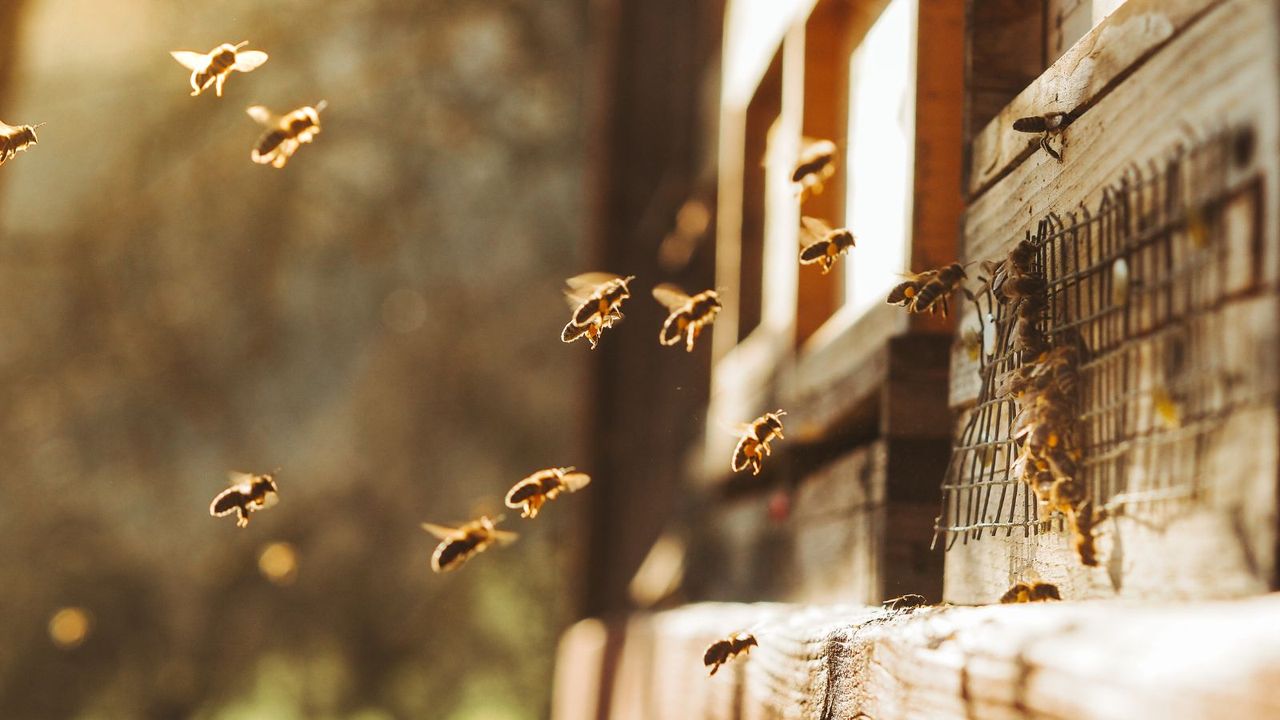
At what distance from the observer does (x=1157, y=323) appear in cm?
140

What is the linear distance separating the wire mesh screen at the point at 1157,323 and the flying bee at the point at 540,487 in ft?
4.78

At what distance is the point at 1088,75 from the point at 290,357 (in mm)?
17996

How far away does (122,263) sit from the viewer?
18.2 metres

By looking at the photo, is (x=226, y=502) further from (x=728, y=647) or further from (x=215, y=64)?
(x=728, y=647)

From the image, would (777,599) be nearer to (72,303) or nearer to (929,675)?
(929,675)

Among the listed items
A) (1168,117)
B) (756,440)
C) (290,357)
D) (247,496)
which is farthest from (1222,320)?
(290,357)

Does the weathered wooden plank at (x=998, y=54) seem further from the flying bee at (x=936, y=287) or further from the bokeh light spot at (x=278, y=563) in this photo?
the bokeh light spot at (x=278, y=563)

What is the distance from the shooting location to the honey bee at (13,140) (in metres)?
2.84

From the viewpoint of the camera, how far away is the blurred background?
55.7 ft

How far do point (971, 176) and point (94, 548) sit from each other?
17.7 metres

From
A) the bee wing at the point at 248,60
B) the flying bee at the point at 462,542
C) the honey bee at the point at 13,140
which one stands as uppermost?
the bee wing at the point at 248,60

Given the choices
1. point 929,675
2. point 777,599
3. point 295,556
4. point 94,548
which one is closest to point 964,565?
point 929,675

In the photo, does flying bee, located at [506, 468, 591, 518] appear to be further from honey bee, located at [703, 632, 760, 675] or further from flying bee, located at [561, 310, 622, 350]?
honey bee, located at [703, 632, 760, 675]

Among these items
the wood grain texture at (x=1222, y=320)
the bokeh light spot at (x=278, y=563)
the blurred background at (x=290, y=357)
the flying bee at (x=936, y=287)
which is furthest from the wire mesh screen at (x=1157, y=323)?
the bokeh light spot at (x=278, y=563)
